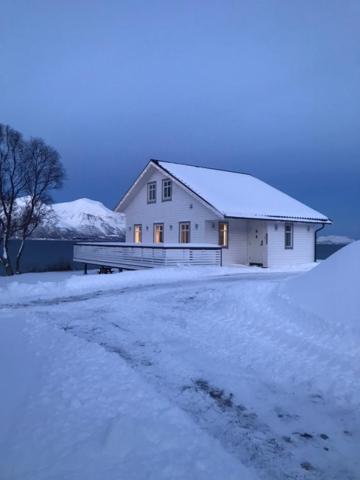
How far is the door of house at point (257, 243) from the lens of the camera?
936 inches

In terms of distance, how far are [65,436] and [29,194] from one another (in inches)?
1117

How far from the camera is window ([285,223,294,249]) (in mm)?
25203

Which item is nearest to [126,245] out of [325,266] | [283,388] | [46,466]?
[325,266]

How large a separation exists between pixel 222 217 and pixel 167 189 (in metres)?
6.18

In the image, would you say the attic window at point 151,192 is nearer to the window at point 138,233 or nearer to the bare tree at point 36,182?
the window at point 138,233

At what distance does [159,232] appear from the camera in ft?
89.5

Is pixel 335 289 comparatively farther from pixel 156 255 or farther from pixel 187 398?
pixel 156 255

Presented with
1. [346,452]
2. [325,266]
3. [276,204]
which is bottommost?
[346,452]

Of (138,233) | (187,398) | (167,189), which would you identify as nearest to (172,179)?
(167,189)

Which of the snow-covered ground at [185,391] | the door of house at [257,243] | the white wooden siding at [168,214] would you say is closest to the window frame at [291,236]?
→ the door of house at [257,243]

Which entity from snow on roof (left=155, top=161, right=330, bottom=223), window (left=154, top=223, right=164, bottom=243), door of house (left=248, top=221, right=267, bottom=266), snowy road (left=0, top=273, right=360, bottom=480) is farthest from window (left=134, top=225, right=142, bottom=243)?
snowy road (left=0, top=273, right=360, bottom=480)

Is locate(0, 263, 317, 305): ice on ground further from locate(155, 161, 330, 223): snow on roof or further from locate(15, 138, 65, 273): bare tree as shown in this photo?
locate(15, 138, 65, 273): bare tree

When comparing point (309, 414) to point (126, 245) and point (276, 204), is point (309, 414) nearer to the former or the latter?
point (126, 245)

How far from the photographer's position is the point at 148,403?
481cm
